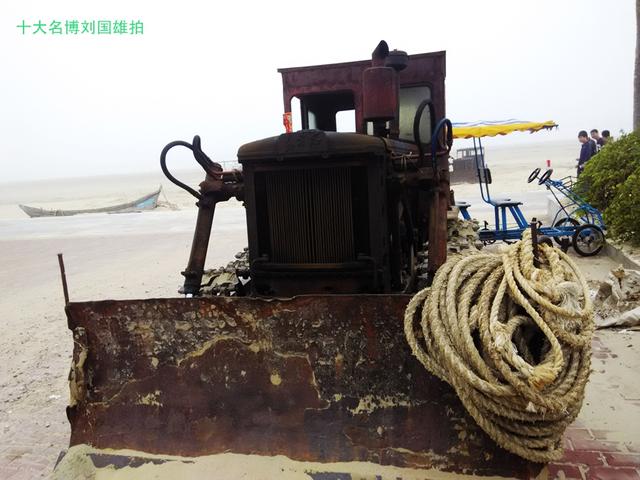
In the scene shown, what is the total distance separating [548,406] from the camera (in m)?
2.10

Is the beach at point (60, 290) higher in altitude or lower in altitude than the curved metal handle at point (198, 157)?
lower

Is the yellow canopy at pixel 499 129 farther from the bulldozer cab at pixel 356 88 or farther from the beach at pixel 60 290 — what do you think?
the bulldozer cab at pixel 356 88

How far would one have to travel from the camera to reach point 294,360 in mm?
2777

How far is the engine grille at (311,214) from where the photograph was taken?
3355 millimetres

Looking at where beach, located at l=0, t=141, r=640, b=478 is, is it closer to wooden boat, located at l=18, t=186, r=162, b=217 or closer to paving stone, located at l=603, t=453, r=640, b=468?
paving stone, located at l=603, t=453, r=640, b=468

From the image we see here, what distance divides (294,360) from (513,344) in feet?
3.54

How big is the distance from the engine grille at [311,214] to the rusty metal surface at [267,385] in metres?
0.75

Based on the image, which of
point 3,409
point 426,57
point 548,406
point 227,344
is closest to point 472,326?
point 548,406

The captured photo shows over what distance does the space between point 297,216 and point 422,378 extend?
1298mm

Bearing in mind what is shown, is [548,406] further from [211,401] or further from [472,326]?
[211,401]

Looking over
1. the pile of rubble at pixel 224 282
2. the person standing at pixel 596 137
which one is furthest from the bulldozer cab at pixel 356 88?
the person standing at pixel 596 137

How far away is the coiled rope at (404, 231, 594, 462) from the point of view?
2117mm

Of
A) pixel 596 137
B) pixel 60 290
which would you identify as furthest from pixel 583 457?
pixel 596 137

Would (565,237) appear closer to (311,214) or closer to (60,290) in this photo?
(311,214)
